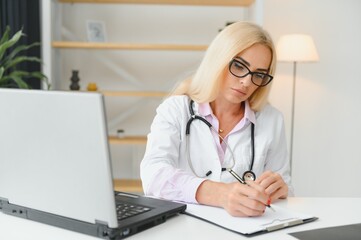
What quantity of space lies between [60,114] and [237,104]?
96 cm

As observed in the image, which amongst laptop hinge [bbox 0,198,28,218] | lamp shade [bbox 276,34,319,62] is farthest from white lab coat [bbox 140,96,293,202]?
lamp shade [bbox 276,34,319,62]

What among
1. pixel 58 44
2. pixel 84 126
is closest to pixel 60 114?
pixel 84 126

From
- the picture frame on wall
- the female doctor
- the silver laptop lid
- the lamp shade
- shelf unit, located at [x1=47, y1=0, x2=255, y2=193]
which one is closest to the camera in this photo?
the silver laptop lid

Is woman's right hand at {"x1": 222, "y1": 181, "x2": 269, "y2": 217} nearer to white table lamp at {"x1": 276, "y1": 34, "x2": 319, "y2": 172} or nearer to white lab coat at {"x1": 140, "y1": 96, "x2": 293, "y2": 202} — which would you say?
white lab coat at {"x1": 140, "y1": 96, "x2": 293, "y2": 202}

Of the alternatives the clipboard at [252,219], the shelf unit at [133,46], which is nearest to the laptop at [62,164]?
the clipboard at [252,219]

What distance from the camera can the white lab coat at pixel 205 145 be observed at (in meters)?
1.57

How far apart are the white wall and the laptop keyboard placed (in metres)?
2.68

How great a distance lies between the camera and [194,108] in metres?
1.74

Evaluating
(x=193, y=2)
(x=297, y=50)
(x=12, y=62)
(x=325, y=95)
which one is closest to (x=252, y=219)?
(x=12, y=62)

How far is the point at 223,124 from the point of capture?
69.6 inches

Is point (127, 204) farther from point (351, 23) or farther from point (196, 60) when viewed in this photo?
point (351, 23)

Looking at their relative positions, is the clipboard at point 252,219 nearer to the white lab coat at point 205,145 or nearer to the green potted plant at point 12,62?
the white lab coat at point 205,145

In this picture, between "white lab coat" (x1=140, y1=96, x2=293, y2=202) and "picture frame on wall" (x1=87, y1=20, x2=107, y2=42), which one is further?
"picture frame on wall" (x1=87, y1=20, x2=107, y2=42)

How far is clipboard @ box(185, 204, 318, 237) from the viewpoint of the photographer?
3.52 ft
